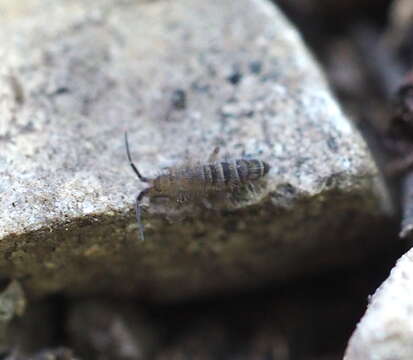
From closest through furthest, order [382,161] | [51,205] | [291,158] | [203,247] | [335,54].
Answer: [51,205] → [291,158] → [203,247] → [382,161] → [335,54]

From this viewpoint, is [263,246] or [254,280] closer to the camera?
Result: [263,246]

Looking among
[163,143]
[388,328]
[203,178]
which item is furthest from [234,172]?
[388,328]

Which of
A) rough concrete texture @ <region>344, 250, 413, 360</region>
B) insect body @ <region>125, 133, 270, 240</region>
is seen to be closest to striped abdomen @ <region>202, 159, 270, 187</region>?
insect body @ <region>125, 133, 270, 240</region>

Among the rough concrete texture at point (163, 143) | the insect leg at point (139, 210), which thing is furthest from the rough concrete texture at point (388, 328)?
the insect leg at point (139, 210)

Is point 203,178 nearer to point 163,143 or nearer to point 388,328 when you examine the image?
point 163,143

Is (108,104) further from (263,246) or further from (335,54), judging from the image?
(335,54)

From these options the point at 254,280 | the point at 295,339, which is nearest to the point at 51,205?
the point at 254,280
